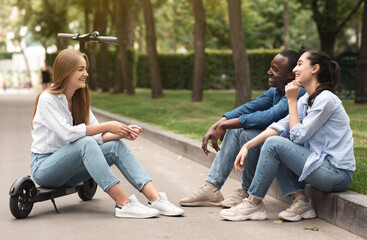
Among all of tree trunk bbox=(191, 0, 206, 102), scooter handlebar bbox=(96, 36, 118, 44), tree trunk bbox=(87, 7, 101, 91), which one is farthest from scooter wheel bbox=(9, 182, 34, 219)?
tree trunk bbox=(87, 7, 101, 91)

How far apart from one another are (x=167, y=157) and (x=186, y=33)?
1671 inches

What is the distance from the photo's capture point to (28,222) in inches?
201

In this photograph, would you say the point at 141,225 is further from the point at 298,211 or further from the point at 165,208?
the point at 298,211

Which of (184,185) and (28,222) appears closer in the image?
(28,222)

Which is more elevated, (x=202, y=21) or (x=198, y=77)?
(x=202, y=21)

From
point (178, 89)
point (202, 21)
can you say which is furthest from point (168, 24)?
point (202, 21)

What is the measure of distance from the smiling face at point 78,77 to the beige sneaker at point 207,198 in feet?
4.78

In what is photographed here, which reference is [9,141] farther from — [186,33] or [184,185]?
[186,33]

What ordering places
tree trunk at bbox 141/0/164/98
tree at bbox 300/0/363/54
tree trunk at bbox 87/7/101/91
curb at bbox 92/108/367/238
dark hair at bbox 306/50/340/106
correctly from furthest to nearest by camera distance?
tree trunk at bbox 87/7/101/91 → tree trunk at bbox 141/0/164/98 → tree at bbox 300/0/363/54 → dark hair at bbox 306/50/340/106 → curb at bbox 92/108/367/238

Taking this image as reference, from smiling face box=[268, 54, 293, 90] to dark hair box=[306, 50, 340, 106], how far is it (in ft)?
1.43

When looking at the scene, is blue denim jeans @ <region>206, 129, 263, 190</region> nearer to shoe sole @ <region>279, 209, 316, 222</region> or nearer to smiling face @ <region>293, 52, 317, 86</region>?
shoe sole @ <region>279, 209, 316, 222</region>

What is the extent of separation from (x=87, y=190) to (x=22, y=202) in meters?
0.87

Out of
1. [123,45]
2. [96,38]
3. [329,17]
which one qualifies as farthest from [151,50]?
[96,38]

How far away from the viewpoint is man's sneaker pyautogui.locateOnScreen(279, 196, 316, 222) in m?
5.07
